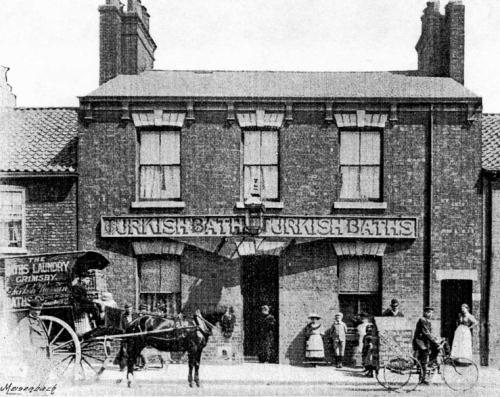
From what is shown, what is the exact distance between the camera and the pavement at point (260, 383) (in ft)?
46.3

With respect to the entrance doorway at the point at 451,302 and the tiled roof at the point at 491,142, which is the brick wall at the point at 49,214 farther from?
the tiled roof at the point at 491,142

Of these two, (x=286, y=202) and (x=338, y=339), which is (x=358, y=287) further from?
(x=286, y=202)

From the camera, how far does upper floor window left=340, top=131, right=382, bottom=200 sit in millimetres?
18172

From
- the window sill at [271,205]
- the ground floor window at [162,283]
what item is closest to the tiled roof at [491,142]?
the window sill at [271,205]

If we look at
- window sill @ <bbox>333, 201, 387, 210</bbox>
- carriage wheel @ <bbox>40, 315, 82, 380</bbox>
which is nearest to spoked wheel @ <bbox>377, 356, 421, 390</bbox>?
window sill @ <bbox>333, 201, 387, 210</bbox>

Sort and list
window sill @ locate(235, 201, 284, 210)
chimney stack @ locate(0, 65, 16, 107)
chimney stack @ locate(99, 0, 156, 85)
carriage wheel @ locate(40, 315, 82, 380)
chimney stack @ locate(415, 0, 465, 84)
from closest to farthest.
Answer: carriage wheel @ locate(40, 315, 82, 380), window sill @ locate(235, 201, 284, 210), chimney stack @ locate(415, 0, 465, 84), chimney stack @ locate(99, 0, 156, 85), chimney stack @ locate(0, 65, 16, 107)

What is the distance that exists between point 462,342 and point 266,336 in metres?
5.05

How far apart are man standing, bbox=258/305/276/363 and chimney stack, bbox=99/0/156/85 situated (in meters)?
8.00

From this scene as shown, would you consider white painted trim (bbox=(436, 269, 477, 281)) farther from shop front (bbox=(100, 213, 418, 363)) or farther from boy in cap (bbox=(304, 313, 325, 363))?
boy in cap (bbox=(304, 313, 325, 363))

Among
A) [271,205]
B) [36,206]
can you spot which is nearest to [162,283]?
[271,205]

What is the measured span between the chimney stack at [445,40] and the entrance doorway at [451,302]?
578cm

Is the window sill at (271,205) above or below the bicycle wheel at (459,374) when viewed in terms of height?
above

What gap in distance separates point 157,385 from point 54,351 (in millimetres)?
2403

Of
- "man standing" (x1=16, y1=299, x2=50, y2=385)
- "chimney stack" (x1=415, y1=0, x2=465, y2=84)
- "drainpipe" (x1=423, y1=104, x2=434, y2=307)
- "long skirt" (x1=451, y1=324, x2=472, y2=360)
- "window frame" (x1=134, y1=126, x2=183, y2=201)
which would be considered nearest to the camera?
"man standing" (x1=16, y1=299, x2=50, y2=385)
